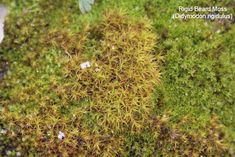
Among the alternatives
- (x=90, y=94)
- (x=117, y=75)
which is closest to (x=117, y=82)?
(x=117, y=75)

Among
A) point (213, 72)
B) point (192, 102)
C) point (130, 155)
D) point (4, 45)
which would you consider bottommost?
point (130, 155)

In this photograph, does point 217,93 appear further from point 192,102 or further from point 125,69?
point 125,69

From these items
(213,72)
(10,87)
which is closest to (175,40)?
(213,72)

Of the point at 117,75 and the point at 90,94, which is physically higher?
the point at 117,75

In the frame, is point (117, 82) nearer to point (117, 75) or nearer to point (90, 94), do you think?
point (117, 75)
